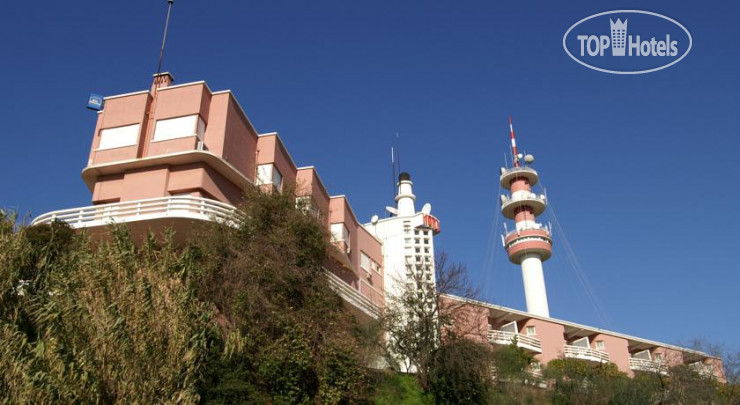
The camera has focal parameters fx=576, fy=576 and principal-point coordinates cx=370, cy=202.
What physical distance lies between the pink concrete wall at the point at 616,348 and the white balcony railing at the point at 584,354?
1608 mm

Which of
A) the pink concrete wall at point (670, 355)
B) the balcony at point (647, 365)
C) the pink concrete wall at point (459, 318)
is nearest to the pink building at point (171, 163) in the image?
the pink concrete wall at point (459, 318)

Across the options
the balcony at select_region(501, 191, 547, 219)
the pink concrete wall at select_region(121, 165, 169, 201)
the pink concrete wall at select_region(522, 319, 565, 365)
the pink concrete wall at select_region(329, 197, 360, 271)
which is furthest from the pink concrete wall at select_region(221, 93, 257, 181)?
the balcony at select_region(501, 191, 547, 219)

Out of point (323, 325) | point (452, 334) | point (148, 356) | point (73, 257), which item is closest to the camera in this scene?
point (148, 356)

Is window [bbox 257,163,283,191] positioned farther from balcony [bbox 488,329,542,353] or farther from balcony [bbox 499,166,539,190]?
balcony [bbox 499,166,539,190]

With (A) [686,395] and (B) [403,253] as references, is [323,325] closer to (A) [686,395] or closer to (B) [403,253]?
(B) [403,253]

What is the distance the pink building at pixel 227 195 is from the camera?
68.7ft

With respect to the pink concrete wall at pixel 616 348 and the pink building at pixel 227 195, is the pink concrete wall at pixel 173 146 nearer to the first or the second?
the pink building at pixel 227 195

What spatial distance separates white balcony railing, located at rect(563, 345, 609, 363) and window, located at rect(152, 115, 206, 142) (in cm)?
2753

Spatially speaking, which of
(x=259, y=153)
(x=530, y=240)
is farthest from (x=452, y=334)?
(x=530, y=240)

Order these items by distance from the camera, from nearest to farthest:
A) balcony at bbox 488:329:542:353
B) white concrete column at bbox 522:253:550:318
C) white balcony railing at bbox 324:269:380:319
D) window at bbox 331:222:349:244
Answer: white balcony railing at bbox 324:269:380:319 < window at bbox 331:222:349:244 < balcony at bbox 488:329:542:353 < white concrete column at bbox 522:253:550:318

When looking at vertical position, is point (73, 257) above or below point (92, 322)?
above

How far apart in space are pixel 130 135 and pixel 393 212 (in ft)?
63.7

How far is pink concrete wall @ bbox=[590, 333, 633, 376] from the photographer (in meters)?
40.7

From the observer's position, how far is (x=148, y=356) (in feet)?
36.7
